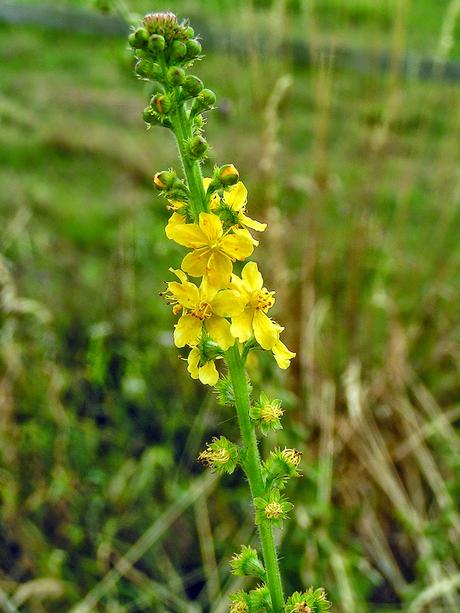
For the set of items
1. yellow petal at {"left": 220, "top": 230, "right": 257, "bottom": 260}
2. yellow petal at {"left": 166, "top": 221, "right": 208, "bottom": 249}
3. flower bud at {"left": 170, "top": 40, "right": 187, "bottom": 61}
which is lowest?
yellow petal at {"left": 220, "top": 230, "right": 257, "bottom": 260}

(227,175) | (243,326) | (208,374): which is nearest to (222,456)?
(208,374)

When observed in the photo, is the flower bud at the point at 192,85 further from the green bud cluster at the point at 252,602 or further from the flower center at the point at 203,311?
the green bud cluster at the point at 252,602

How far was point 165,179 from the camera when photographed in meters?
1.59

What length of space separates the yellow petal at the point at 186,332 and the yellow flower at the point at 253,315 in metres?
0.10

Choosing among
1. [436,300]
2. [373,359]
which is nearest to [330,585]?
[373,359]

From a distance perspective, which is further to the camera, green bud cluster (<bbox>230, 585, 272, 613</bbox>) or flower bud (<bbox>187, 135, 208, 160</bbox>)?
green bud cluster (<bbox>230, 585, 272, 613</bbox>)

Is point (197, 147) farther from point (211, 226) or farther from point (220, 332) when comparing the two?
point (220, 332)

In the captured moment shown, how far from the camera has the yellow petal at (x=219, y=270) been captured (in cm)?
165

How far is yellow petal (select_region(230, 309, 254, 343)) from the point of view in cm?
163

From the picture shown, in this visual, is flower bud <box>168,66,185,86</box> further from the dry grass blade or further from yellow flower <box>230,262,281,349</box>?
the dry grass blade

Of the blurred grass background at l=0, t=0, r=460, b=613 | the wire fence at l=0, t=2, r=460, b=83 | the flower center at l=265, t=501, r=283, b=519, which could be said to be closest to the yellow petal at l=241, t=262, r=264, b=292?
the flower center at l=265, t=501, r=283, b=519

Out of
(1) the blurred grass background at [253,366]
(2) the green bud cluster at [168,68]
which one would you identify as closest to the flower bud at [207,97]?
(2) the green bud cluster at [168,68]

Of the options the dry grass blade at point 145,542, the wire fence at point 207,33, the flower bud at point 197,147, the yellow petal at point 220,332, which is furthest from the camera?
the wire fence at point 207,33

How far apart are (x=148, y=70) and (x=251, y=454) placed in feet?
2.78
